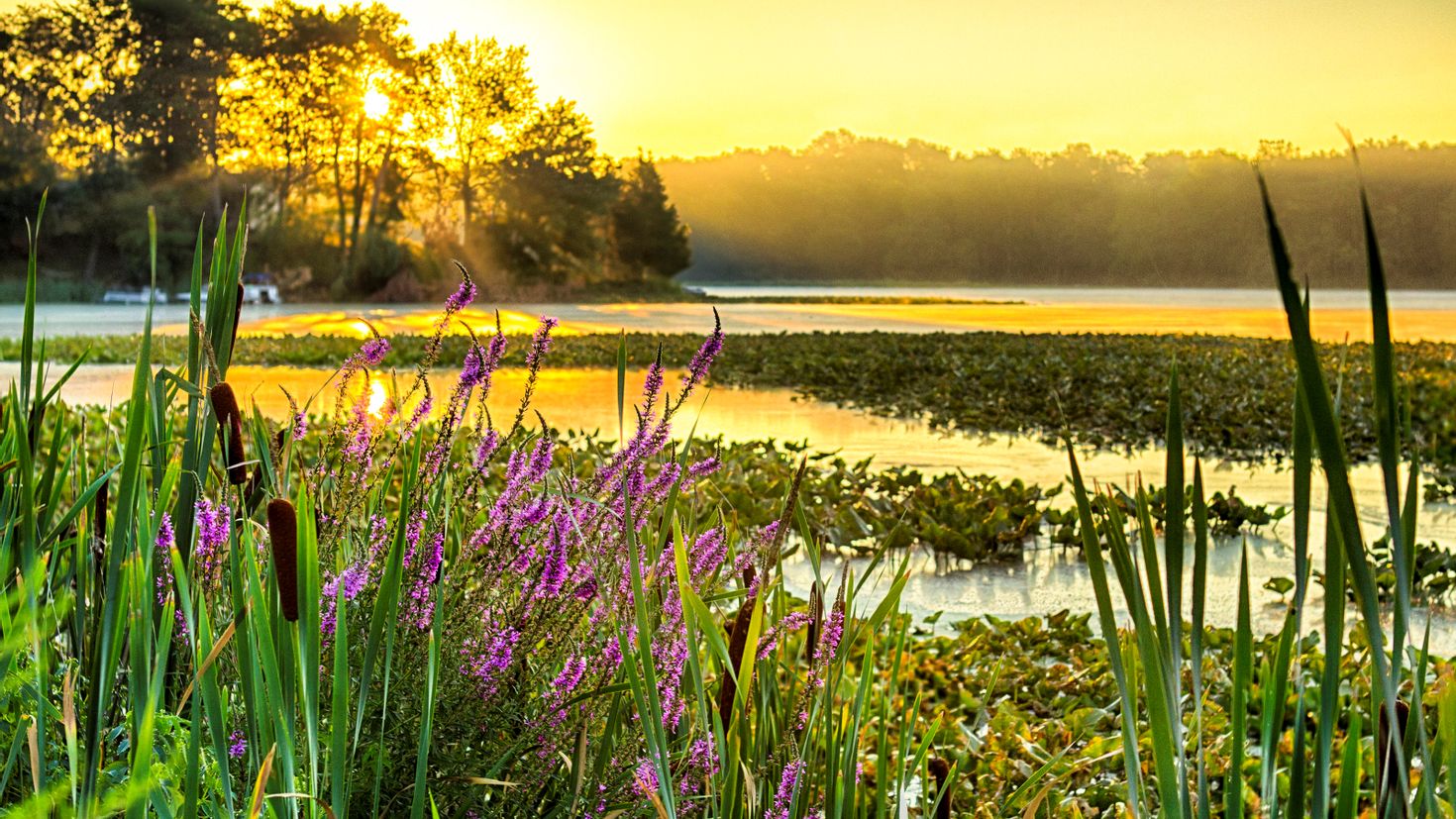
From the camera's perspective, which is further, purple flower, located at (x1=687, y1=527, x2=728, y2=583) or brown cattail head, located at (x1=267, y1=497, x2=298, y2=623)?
purple flower, located at (x1=687, y1=527, x2=728, y2=583)

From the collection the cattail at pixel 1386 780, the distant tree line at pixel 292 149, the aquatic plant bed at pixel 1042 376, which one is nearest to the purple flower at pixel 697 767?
the cattail at pixel 1386 780

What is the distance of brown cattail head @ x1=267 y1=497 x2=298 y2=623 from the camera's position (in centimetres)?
69

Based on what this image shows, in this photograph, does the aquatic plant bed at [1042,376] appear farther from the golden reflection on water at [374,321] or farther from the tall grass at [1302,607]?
the tall grass at [1302,607]

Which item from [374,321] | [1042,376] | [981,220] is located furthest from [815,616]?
[981,220]

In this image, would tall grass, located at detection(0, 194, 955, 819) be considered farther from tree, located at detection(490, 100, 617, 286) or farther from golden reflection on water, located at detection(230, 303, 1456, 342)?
tree, located at detection(490, 100, 617, 286)

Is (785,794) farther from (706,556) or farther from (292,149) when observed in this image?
(292,149)

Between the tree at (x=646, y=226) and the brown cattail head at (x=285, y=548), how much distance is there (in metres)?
34.2

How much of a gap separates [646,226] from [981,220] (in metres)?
51.5

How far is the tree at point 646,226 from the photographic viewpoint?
3481 centimetres

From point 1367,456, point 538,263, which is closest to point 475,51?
point 538,263

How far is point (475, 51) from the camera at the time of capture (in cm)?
3072

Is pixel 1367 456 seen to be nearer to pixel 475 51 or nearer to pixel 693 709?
pixel 693 709

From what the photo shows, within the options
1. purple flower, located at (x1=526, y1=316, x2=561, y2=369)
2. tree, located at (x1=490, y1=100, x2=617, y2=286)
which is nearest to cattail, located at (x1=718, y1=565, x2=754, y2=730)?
purple flower, located at (x1=526, y1=316, x2=561, y2=369)

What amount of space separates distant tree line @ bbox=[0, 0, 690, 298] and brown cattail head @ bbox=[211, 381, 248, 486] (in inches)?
1006
